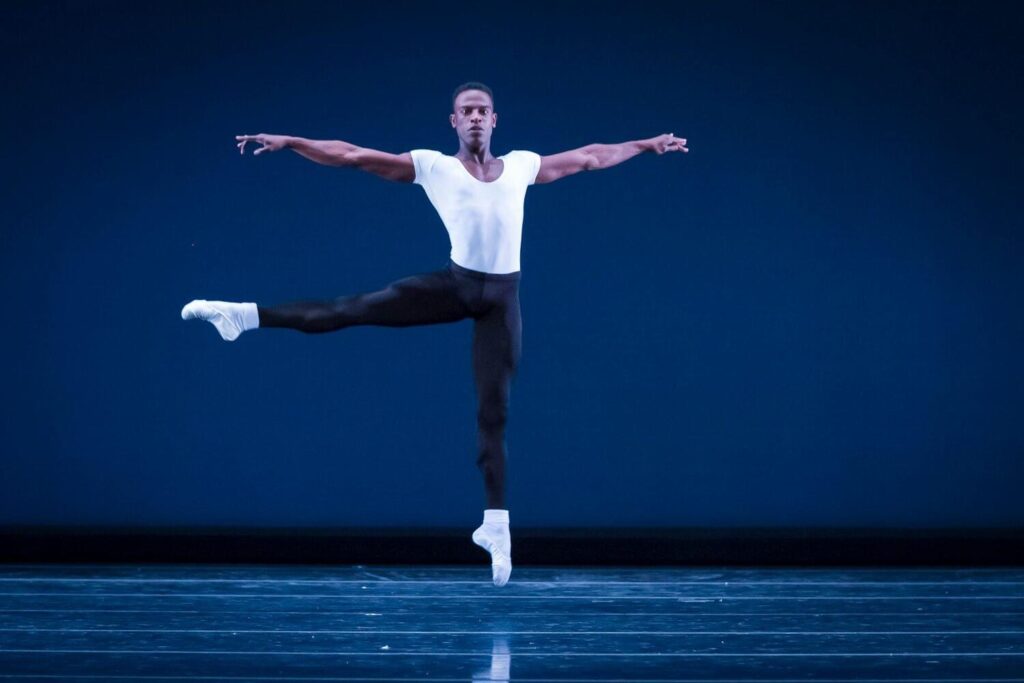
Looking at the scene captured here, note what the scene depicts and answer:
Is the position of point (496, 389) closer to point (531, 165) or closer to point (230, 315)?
point (531, 165)

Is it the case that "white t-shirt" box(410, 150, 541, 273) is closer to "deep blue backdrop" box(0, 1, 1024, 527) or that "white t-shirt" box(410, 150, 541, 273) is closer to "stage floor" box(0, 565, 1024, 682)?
"stage floor" box(0, 565, 1024, 682)

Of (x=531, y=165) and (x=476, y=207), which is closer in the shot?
(x=476, y=207)

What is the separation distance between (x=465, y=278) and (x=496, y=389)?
37cm

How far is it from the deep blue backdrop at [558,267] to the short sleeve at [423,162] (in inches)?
103

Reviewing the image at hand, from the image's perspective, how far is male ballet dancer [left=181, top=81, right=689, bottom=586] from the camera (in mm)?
4496

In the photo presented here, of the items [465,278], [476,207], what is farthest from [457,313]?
[476,207]

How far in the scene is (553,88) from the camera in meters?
7.13

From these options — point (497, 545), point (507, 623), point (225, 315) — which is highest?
point (225, 315)

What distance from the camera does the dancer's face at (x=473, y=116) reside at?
450 cm

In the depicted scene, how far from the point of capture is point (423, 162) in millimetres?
4504

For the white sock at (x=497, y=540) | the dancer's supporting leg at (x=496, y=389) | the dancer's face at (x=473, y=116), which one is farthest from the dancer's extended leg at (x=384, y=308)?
the white sock at (x=497, y=540)

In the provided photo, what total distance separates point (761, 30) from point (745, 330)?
1.51 meters

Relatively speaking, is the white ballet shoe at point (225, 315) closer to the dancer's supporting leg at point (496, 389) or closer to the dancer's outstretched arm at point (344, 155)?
the dancer's outstretched arm at point (344, 155)

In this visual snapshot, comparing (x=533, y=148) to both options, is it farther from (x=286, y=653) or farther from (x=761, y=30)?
(x=286, y=653)
